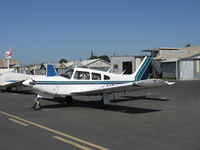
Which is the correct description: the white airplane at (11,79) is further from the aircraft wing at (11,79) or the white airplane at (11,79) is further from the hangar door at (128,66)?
the hangar door at (128,66)

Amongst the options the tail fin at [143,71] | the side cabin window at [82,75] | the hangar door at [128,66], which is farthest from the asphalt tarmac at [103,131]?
the hangar door at [128,66]

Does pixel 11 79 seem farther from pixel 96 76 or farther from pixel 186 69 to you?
pixel 186 69

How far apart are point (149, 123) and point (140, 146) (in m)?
2.59

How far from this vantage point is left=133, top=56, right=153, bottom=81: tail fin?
14.5 metres

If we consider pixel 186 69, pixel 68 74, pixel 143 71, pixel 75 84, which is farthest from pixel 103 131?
pixel 186 69

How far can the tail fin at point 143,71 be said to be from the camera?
14.5m

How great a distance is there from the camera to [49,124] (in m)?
8.25

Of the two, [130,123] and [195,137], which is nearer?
[195,137]

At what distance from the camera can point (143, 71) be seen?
14.8 meters

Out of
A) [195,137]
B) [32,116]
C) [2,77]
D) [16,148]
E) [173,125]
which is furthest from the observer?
[2,77]

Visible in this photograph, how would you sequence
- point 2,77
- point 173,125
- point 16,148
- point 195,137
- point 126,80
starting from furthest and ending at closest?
point 2,77 < point 126,80 < point 173,125 < point 195,137 < point 16,148

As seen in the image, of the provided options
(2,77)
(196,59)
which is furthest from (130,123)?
(196,59)

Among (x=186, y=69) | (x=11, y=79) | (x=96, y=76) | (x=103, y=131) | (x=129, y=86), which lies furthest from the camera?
(x=186, y=69)

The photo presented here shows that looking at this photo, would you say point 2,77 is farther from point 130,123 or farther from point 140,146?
point 140,146
